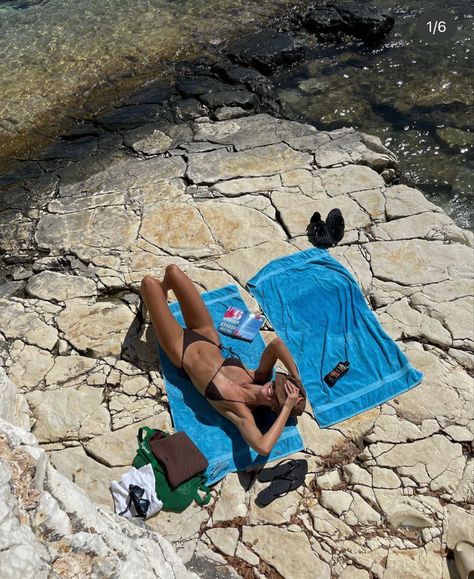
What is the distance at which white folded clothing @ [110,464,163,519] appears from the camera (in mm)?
4391

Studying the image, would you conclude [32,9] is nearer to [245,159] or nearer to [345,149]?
[245,159]

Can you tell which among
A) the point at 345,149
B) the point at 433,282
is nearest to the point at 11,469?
the point at 433,282

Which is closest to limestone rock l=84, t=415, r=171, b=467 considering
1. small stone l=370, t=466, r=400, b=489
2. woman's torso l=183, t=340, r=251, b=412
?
woman's torso l=183, t=340, r=251, b=412

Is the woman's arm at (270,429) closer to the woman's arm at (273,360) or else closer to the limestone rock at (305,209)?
the woman's arm at (273,360)

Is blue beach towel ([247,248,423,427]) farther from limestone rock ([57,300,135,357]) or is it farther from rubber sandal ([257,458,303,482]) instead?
limestone rock ([57,300,135,357])

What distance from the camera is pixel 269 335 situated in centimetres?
570

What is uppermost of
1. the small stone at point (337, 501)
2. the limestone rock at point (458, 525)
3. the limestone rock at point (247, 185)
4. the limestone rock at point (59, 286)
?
the limestone rock at point (247, 185)

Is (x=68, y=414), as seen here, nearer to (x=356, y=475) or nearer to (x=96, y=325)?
(x=96, y=325)

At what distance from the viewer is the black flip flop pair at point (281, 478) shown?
4.53 m

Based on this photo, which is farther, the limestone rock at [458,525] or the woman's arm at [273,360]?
the woman's arm at [273,360]

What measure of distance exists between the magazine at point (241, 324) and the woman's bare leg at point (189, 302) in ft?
0.82

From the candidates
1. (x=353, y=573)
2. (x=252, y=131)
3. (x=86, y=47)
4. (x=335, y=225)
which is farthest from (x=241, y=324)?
(x=86, y=47)

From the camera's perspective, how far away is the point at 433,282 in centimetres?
598

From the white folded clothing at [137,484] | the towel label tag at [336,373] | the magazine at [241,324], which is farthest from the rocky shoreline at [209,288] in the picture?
the towel label tag at [336,373]
